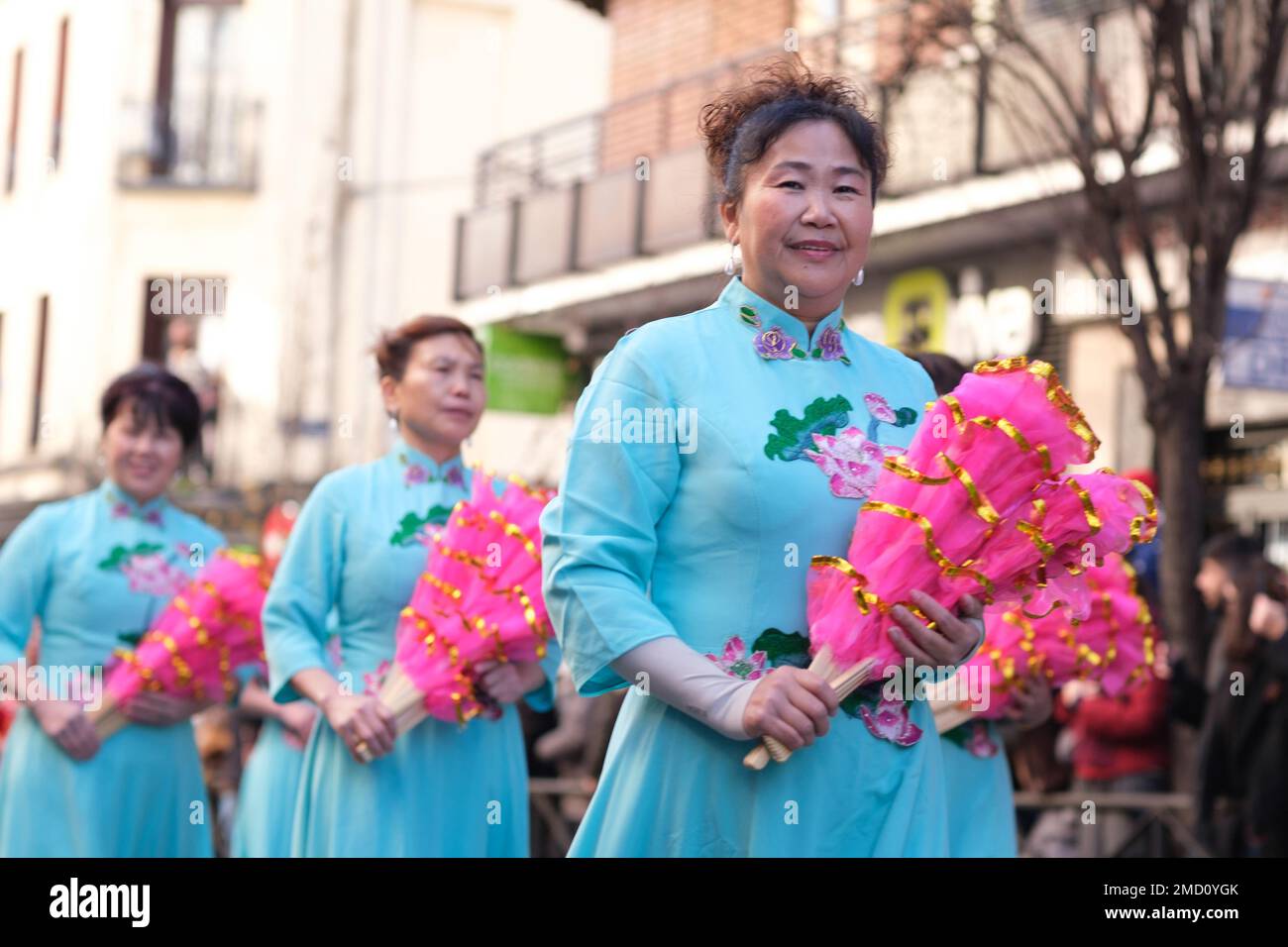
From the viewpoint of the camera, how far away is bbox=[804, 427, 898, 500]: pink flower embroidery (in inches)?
127

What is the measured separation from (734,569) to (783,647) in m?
0.14

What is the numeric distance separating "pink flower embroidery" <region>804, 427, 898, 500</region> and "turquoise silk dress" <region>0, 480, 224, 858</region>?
348cm

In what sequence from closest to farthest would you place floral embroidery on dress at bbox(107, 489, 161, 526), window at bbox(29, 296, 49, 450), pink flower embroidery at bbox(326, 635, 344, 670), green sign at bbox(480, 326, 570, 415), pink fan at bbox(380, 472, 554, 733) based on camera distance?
pink fan at bbox(380, 472, 554, 733), pink flower embroidery at bbox(326, 635, 344, 670), floral embroidery on dress at bbox(107, 489, 161, 526), green sign at bbox(480, 326, 570, 415), window at bbox(29, 296, 49, 450)

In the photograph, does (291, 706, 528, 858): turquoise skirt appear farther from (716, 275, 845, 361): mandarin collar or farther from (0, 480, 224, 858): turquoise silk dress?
(716, 275, 845, 361): mandarin collar

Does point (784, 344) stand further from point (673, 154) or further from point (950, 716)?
point (673, 154)

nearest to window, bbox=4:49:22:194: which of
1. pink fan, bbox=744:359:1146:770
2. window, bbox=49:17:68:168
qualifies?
window, bbox=49:17:68:168

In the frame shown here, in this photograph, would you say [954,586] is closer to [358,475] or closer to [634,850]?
Answer: [634,850]

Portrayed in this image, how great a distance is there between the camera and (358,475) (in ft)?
18.4

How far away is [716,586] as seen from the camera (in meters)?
3.21

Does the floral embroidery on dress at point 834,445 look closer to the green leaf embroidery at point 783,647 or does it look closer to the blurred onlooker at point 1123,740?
the green leaf embroidery at point 783,647

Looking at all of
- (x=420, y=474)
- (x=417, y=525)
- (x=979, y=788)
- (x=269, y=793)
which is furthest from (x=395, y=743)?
(x=269, y=793)

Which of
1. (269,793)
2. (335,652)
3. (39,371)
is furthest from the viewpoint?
(39,371)

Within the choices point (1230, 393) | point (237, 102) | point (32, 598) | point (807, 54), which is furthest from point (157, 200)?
point (32, 598)

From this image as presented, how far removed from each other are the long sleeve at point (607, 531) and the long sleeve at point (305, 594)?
7.04 feet
